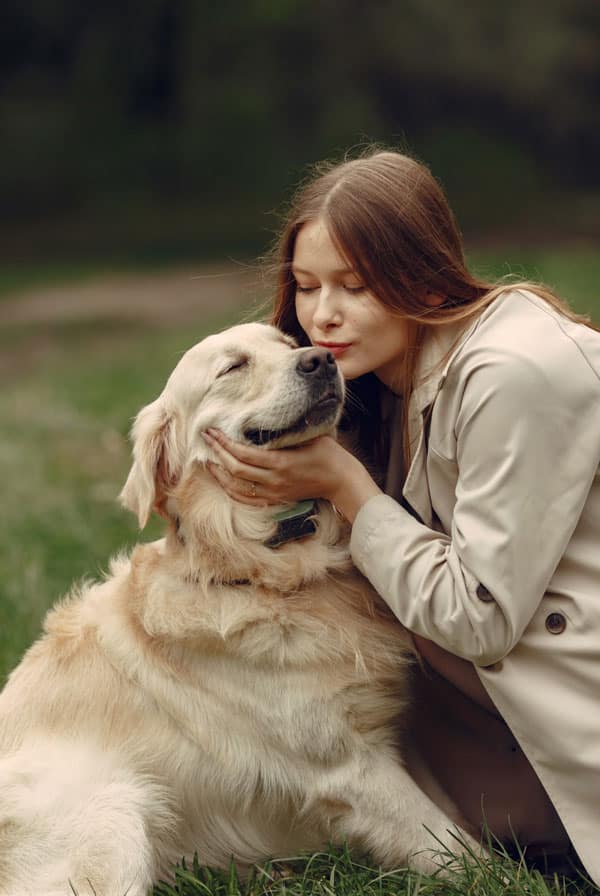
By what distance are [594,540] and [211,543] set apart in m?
0.94

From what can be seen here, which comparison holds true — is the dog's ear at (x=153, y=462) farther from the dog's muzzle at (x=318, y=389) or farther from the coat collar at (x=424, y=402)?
the coat collar at (x=424, y=402)

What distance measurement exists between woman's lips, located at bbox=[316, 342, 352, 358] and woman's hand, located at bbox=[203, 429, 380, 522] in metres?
0.21

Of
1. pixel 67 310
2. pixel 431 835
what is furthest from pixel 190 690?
pixel 67 310

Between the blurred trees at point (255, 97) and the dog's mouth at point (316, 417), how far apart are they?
19133mm

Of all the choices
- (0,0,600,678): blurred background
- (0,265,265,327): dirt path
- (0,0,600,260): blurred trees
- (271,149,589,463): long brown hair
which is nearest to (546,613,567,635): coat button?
(271,149,589,463): long brown hair

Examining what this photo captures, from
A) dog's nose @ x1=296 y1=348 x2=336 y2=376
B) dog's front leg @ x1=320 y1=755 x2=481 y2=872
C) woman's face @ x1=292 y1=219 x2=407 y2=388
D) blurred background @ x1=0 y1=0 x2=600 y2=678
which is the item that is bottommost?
blurred background @ x1=0 y1=0 x2=600 y2=678

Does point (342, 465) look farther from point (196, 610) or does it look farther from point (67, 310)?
point (67, 310)

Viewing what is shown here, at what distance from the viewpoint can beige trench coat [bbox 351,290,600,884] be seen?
2.38 meters

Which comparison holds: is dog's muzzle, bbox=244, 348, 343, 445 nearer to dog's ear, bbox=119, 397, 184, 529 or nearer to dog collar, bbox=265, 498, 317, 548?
dog collar, bbox=265, 498, 317, 548

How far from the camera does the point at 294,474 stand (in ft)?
9.14

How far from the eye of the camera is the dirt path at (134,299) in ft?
49.4

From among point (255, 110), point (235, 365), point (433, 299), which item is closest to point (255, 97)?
point (255, 110)

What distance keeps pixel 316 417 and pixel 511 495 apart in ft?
2.01

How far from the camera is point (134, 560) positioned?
2998 millimetres
